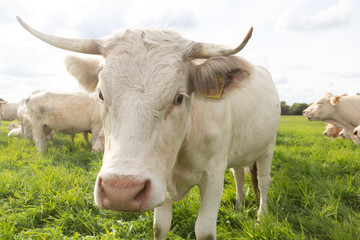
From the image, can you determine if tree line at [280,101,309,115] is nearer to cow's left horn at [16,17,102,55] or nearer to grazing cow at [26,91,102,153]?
grazing cow at [26,91,102,153]

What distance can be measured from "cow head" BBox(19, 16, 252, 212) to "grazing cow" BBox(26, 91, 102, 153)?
636 centimetres

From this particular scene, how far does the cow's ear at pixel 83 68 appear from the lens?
87.9 inches

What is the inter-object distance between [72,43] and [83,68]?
402 millimetres

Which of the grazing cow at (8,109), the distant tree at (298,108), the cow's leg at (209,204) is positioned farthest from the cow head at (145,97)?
the distant tree at (298,108)

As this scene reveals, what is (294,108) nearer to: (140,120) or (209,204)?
(209,204)

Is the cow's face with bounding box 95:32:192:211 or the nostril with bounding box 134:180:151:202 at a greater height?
the cow's face with bounding box 95:32:192:211

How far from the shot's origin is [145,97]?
1479mm

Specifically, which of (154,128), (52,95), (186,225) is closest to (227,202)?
(186,225)

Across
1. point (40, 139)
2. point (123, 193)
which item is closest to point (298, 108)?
point (40, 139)

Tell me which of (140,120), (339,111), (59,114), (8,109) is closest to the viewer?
(140,120)

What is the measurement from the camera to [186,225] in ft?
9.30

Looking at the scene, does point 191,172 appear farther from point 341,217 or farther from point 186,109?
point 341,217

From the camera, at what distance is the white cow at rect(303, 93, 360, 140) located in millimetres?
8609

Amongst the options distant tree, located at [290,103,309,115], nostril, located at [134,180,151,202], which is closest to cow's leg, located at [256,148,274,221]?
nostril, located at [134,180,151,202]
